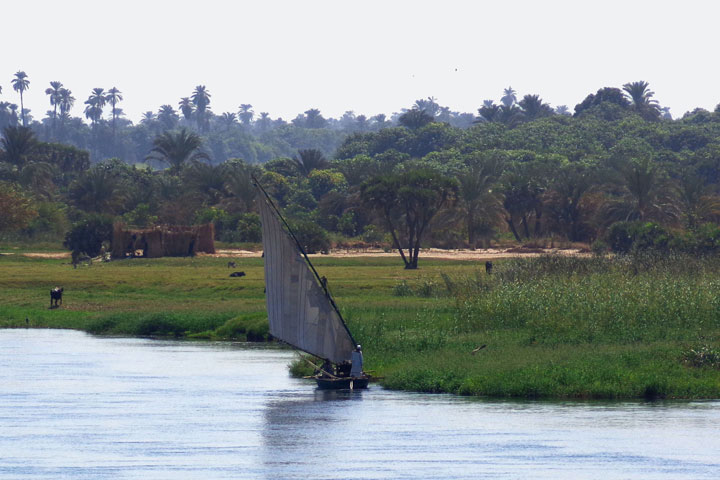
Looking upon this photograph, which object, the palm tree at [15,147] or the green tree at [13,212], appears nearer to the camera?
the green tree at [13,212]

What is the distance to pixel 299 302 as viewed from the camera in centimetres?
3878

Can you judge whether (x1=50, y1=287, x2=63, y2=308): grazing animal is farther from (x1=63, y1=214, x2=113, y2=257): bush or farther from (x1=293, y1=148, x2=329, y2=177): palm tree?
(x1=293, y1=148, x2=329, y2=177): palm tree

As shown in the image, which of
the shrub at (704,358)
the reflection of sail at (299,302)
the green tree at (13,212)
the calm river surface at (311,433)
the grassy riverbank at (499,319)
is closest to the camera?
the calm river surface at (311,433)

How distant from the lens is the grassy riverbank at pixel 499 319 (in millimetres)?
35884

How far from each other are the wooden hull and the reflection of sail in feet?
3.04

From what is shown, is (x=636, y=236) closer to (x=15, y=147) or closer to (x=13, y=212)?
(x=13, y=212)

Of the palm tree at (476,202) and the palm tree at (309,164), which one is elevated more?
the palm tree at (309,164)

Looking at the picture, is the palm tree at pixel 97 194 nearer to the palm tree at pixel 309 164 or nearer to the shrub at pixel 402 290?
the palm tree at pixel 309 164

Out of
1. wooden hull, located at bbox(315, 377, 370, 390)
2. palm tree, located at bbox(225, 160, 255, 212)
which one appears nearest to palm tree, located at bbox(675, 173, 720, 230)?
palm tree, located at bbox(225, 160, 255, 212)

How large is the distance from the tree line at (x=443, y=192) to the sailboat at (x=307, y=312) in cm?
4638

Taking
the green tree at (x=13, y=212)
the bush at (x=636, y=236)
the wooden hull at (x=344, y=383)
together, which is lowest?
the wooden hull at (x=344, y=383)

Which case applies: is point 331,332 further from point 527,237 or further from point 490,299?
point 527,237

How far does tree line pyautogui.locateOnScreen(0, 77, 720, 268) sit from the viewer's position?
302 ft

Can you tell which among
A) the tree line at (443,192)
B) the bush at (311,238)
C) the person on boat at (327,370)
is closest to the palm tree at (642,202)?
the tree line at (443,192)
